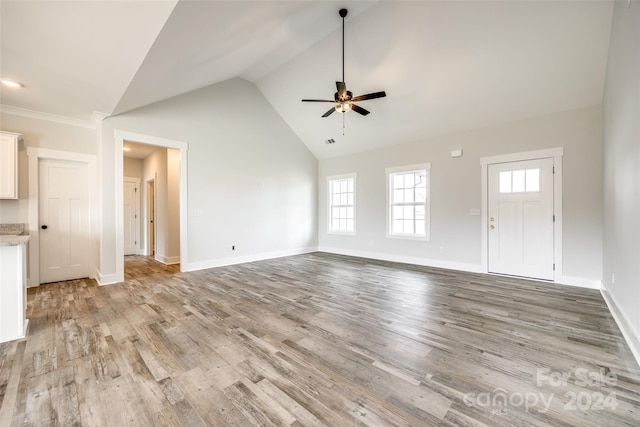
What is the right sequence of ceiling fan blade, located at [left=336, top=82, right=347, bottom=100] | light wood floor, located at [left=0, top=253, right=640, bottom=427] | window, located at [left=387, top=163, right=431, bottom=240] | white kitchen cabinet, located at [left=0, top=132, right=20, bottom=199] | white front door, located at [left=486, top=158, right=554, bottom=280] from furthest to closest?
window, located at [left=387, top=163, right=431, bottom=240], white front door, located at [left=486, top=158, right=554, bottom=280], ceiling fan blade, located at [left=336, top=82, right=347, bottom=100], white kitchen cabinet, located at [left=0, top=132, right=20, bottom=199], light wood floor, located at [left=0, top=253, right=640, bottom=427]

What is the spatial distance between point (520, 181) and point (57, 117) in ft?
25.5

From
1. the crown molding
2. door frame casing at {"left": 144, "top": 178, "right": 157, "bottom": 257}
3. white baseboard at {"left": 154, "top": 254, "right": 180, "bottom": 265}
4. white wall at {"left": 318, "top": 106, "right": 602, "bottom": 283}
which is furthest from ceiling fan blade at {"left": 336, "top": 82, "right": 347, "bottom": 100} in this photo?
door frame casing at {"left": 144, "top": 178, "right": 157, "bottom": 257}

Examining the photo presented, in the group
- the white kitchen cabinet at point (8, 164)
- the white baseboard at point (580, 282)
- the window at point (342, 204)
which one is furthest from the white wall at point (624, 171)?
the white kitchen cabinet at point (8, 164)

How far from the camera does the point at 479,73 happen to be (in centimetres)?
404

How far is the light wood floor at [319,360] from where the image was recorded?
147cm

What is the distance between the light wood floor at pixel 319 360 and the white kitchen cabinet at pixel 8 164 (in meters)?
1.48

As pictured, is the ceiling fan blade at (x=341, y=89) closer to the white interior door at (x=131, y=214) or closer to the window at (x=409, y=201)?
the window at (x=409, y=201)

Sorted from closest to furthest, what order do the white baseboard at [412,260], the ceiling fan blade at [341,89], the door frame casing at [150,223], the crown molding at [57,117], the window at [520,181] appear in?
the ceiling fan blade at [341,89] < the crown molding at [57,117] < the window at [520,181] < the white baseboard at [412,260] < the door frame casing at [150,223]

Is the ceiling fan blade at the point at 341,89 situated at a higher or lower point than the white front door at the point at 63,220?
higher

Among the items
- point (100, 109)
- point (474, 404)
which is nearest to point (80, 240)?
point (100, 109)

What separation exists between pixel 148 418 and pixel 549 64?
569 cm

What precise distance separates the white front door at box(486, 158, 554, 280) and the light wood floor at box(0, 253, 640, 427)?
2.67ft

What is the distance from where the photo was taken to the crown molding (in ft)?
12.4

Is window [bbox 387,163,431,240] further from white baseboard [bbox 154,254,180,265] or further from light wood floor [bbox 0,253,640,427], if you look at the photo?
white baseboard [bbox 154,254,180,265]
